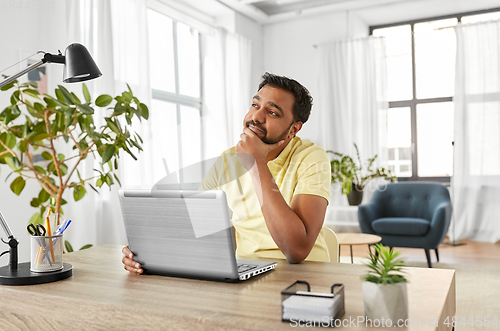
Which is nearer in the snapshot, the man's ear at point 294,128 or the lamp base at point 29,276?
the lamp base at point 29,276

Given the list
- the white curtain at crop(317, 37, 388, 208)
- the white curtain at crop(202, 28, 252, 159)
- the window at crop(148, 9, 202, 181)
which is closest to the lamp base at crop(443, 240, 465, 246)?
the white curtain at crop(317, 37, 388, 208)

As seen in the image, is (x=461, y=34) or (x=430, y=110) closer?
(x=461, y=34)

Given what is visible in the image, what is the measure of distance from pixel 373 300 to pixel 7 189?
10.0ft

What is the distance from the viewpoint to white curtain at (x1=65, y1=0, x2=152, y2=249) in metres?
3.57

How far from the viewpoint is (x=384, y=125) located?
229 inches

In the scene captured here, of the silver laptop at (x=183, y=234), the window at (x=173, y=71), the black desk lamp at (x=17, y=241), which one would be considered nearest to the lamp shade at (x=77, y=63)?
the black desk lamp at (x=17, y=241)

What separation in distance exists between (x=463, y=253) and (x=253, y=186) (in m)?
4.06

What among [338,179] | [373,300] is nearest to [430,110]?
[338,179]

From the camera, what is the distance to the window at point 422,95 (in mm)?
5879

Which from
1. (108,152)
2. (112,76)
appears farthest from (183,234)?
(112,76)

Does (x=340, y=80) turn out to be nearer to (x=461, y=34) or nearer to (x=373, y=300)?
(x=461, y=34)

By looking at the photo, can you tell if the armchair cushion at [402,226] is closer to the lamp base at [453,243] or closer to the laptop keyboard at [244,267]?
the lamp base at [453,243]

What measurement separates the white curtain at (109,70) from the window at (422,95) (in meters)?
3.37

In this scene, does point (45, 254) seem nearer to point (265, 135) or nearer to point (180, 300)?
point (180, 300)
